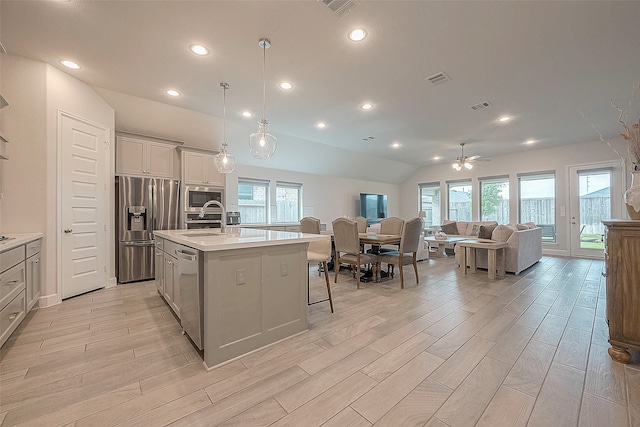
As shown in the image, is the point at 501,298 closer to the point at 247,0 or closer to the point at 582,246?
the point at 247,0

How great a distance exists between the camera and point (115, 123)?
13.6ft

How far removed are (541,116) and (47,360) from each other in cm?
715

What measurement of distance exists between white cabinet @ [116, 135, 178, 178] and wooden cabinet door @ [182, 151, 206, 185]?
0.70ft

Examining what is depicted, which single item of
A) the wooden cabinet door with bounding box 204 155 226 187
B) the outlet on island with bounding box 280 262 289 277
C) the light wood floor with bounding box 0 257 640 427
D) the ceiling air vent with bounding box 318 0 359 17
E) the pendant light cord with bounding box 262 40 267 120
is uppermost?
the pendant light cord with bounding box 262 40 267 120

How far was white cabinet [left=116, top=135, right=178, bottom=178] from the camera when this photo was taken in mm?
4090

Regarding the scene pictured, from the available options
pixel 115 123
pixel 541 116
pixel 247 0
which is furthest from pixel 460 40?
pixel 115 123

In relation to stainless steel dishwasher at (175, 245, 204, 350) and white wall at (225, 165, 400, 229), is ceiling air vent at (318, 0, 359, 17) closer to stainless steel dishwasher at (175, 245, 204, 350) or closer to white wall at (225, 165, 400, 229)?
stainless steel dishwasher at (175, 245, 204, 350)

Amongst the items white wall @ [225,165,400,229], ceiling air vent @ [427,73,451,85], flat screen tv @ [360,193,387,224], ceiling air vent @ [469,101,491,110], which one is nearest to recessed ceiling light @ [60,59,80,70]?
white wall @ [225,165,400,229]

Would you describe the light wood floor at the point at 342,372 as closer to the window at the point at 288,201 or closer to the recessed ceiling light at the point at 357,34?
the recessed ceiling light at the point at 357,34

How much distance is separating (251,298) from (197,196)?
11.2ft

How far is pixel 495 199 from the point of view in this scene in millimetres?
7906

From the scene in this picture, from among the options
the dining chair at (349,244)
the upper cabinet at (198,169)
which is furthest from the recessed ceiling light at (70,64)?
the dining chair at (349,244)

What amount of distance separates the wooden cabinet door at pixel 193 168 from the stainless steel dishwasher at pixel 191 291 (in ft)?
9.11

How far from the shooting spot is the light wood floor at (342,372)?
4.55 ft
